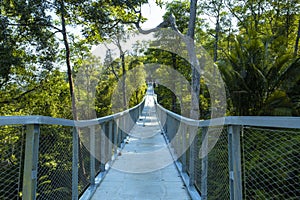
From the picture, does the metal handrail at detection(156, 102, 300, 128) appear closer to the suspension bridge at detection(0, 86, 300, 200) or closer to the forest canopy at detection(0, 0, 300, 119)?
the suspension bridge at detection(0, 86, 300, 200)

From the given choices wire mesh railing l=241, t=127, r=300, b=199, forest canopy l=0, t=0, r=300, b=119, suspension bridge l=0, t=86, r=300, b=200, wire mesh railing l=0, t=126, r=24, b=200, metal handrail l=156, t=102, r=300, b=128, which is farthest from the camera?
forest canopy l=0, t=0, r=300, b=119

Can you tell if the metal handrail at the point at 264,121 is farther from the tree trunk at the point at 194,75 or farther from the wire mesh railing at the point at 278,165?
the tree trunk at the point at 194,75

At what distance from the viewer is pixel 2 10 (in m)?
8.07

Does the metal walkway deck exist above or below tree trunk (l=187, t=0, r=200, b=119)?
below

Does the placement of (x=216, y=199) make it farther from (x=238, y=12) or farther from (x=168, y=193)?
(x=238, y=12)

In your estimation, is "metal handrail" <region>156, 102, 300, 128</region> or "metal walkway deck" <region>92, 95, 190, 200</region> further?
"metal walkway deck" <region>92, 95, 190, 200</region>

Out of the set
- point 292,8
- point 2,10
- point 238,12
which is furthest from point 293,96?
point 238,12

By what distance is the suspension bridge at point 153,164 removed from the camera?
5.27 feet

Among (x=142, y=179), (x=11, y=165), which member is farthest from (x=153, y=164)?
(x=11, y=165)

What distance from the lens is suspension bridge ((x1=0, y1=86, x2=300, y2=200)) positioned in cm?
161

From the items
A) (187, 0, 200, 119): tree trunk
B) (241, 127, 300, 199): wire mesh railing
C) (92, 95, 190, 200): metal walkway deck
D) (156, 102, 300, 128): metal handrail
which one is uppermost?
(187, 0, 200, 119): tree trunk

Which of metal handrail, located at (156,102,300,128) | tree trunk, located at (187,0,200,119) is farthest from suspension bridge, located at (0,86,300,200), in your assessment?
tree trunk, located at (187,0,200,119)

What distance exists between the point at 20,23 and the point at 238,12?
33.8 feet

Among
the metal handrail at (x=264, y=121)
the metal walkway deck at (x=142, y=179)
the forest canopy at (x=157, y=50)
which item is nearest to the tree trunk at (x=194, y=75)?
the forest canopy at (x=157, y=50)
